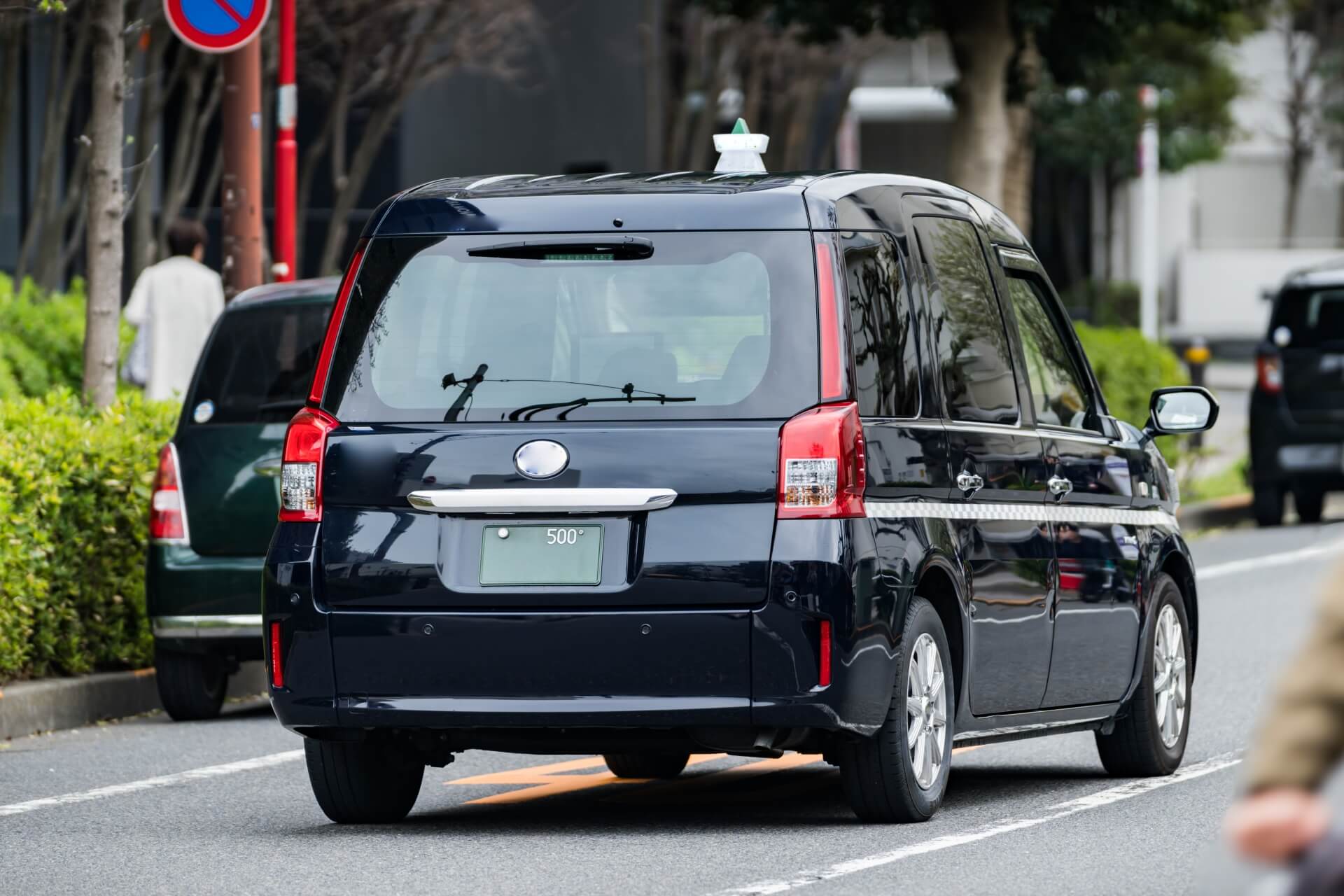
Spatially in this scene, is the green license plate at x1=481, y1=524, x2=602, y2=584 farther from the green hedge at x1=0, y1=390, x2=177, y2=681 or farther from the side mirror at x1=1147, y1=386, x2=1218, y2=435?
the green hedge at x1=0, y1=390, x2=177, y2=681

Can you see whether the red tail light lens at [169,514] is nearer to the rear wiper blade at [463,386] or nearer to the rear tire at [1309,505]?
the rear wiper blade at [463,386]

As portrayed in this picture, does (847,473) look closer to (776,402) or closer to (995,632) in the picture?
(776,402)

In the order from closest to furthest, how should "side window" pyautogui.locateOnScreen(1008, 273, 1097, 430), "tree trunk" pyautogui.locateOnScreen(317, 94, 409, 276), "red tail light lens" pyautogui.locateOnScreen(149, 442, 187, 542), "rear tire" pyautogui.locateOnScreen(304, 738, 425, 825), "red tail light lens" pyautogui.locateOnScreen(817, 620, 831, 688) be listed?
"red tail light lens" pyautogui.locateOnScreen(817, 620, 831, 688), "rear tire" pyautogui.locateOnScreen(304, 738, 425, 825), "side window" pyautogui.locateOnScreen(1008, 273, 1097, 430), "red tail light lens" pyautogui.locateOnScreen(149, 442, 187, 542), "tree trunk" pyautogui.locateOnScreen(317, 94, 409, 276)

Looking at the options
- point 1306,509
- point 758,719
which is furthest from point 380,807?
point 1306,509

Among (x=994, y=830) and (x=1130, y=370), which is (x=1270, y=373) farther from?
(x=994, y=830)

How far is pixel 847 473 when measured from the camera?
6.66 metres

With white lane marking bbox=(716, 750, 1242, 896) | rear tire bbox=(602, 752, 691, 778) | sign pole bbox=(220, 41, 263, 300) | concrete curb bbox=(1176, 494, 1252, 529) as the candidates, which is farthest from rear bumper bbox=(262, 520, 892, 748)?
concrete curb bbox=(1176, 494, 1252, 529)

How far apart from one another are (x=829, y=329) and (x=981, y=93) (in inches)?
566

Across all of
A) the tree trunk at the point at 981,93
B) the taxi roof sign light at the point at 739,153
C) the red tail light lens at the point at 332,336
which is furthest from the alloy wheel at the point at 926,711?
the tree trunk at the point at 981,93

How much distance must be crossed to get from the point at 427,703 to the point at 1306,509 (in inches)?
565

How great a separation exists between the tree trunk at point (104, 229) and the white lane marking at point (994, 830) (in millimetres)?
5928

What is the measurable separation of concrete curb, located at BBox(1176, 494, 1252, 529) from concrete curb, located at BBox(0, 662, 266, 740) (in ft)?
34.4

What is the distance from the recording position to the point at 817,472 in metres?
6.64

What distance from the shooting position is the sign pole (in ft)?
43.0
